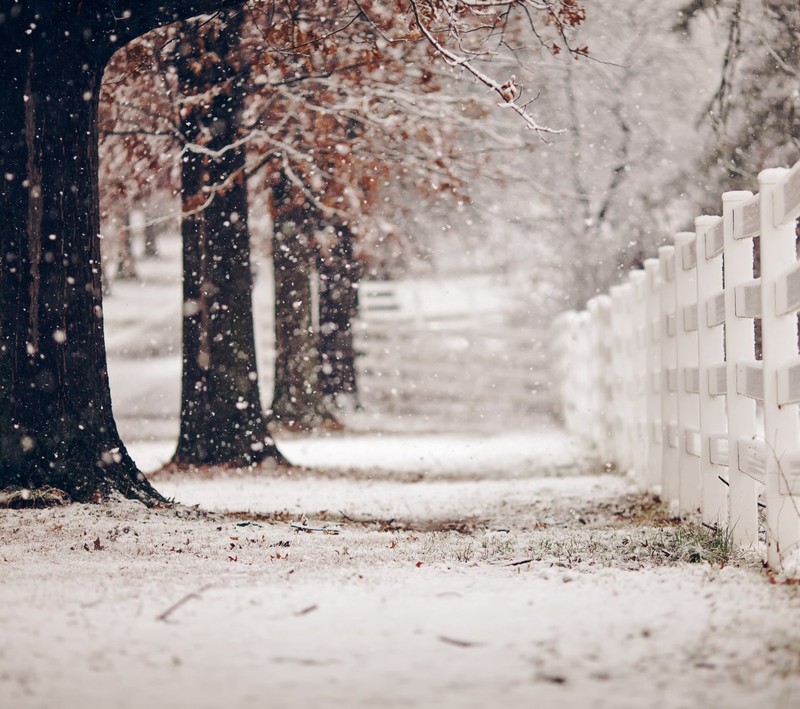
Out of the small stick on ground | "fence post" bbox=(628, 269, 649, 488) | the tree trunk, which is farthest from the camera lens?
"fence post" bbox=(628, 269, 649, 488)

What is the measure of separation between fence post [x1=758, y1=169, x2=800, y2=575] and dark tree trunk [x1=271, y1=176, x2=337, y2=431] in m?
11.5

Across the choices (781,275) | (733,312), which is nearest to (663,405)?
(733,312)

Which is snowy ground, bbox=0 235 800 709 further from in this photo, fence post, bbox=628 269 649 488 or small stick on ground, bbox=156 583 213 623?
fence post, bbox=628 269 649 488

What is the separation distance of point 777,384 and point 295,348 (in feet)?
39.9

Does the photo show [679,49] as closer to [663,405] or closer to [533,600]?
[663,405]

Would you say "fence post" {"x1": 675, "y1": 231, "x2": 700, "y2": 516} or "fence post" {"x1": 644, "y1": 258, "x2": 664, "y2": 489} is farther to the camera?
"fence post" {"x1": 644, "y1": 258, "x2": 664, "y2": 489}

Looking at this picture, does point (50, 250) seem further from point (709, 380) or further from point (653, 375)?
point (653, 375)

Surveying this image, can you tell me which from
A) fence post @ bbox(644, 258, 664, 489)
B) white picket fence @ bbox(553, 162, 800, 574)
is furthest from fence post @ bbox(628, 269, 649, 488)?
fence post @ bbox(644, 258, 664, 489)

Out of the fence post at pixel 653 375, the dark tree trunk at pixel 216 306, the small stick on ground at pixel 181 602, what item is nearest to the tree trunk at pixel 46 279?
the small stick on ground at pixel 181 602

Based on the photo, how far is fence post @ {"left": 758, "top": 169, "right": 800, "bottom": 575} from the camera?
17.6 feet

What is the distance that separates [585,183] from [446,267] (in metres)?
20.7

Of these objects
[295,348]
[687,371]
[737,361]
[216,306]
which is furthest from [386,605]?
[295,348]

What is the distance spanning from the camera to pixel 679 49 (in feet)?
56.9

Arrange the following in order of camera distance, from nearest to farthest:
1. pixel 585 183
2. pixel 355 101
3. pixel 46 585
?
1. pixel 46 585
2. pixel 355 101
3. pixel 585 183
